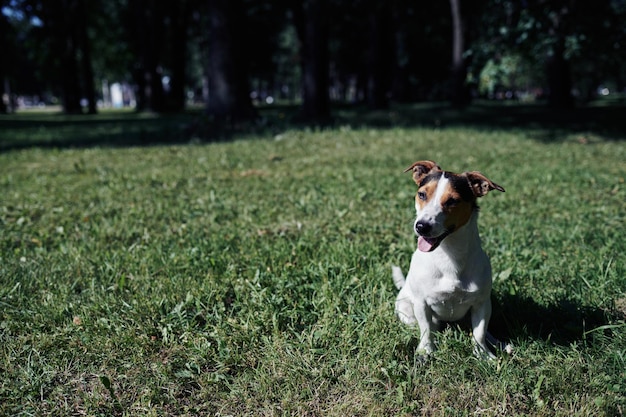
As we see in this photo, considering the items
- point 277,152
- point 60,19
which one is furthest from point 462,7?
point 60,19

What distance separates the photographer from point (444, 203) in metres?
2.60

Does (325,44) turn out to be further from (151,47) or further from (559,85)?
(151,47)

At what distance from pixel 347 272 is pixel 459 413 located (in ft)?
5.33

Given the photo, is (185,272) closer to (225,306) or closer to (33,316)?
(225,306)

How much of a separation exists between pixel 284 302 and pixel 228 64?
1152 centimetres

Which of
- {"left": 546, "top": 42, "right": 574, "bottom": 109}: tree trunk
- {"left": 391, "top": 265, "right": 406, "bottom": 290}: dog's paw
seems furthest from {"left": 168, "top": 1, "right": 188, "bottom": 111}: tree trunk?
{"left": 391, "top": 265, "right": 406, "bottom": 290}: dog's paw

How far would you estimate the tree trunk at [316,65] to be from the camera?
1572cm

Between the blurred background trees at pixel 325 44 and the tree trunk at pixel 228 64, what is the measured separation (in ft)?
0.09

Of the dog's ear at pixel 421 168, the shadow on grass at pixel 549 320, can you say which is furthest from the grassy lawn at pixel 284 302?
the dog's ear at pixel 421 168

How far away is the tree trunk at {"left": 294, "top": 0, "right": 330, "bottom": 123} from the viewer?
619 inches

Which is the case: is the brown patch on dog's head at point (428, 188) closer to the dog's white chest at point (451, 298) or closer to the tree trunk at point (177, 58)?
the dog's white chest at point (451, 298)

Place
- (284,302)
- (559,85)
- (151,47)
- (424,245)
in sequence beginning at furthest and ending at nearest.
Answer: (151,47), (559,85), (284,302), (424,245)

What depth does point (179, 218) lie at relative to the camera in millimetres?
5801

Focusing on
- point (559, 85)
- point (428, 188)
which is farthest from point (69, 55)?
point (428, 188)
